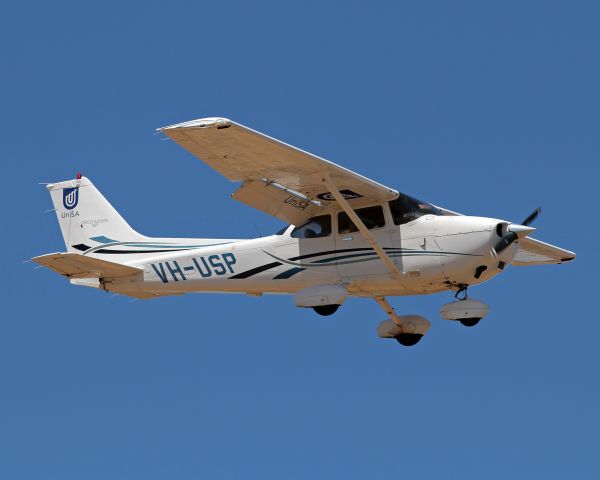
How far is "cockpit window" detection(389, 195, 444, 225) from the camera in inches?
818

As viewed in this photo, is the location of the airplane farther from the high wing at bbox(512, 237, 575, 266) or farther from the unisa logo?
the high wing at bbox(512, 237, 575, 266)

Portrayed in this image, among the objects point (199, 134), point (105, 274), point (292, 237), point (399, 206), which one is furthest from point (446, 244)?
point (105, 274)

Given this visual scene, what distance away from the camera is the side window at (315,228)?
21203mm

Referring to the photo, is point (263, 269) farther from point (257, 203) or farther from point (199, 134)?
point (199, 134)

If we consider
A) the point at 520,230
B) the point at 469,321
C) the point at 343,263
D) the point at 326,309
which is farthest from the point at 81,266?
the point at 520,230

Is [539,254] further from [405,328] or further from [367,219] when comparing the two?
[367,219]

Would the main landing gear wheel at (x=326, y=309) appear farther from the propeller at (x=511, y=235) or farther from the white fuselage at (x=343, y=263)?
the propeller at (x=511, y=235)

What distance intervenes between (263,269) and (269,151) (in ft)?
8.46

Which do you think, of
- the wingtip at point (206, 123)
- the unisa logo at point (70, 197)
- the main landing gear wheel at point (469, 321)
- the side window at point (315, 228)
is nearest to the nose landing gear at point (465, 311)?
the main landing gear wheel at point (469, 321)

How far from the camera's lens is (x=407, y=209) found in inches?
819

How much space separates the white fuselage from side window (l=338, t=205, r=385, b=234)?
10cm

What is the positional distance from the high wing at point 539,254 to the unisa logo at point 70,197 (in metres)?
7.86

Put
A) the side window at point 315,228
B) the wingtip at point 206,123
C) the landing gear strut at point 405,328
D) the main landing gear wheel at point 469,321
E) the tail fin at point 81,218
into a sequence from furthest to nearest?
the tail fin at point 81,218 → the landing gear strut at point 405,328 → the side window at point 315,228 → the main landing gear wheel at point 469,321 → the wingtip at point 206,123

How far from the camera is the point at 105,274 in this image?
74.0 ft
